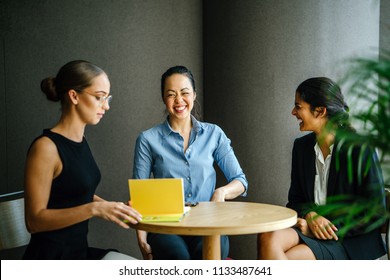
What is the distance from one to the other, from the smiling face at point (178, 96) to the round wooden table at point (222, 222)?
0.65m

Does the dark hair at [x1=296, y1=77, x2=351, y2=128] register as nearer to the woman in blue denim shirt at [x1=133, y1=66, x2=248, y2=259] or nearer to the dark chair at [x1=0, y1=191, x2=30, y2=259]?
the woman in blue denim shirt at [x1=133, y1=66, x2=248, y2=259]

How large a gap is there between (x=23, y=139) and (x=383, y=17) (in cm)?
273

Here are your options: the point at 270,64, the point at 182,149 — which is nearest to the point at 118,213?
the point at 182,149

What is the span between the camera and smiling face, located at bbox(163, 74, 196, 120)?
9.36 ft

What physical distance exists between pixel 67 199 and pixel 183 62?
1973 millimetres

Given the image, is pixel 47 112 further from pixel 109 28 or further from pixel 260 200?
pixel 260 200

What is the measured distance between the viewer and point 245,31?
355 cm

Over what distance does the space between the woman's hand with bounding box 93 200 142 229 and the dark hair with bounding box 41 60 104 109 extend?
0.61m

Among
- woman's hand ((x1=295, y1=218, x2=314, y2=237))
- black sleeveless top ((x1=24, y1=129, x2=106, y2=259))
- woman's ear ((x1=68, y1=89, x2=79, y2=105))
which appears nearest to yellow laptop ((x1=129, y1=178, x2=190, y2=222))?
black sleeveless top ((x1=24, y1=129, x2=106, y2=259))

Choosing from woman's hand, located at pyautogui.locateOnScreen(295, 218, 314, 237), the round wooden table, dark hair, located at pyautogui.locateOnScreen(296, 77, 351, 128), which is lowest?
woman's hand, located at pyautogui.locateOnScreen(295, 218, 314, 237)

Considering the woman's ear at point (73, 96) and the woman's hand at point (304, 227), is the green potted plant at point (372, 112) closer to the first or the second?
the woman's ear at point (73, 96)

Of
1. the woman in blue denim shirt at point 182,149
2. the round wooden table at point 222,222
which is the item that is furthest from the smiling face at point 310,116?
the round wooden table at point 222,222

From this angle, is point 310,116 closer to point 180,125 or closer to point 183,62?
point 180,125
